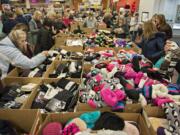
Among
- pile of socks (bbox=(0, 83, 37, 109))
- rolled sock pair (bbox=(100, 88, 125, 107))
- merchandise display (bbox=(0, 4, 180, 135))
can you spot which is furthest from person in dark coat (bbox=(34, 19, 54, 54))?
rolled sock pair (bbox=(100, 88, 125, 107))

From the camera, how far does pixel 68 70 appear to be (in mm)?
3057

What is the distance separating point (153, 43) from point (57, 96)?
1991 mm

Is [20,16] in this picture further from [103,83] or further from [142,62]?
[103,83]

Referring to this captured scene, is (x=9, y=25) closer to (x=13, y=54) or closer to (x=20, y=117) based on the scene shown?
(x=13, y=54)

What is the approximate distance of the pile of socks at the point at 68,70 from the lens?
2.86 meters

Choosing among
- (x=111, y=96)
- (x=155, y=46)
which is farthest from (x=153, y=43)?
(x=111, y=96)

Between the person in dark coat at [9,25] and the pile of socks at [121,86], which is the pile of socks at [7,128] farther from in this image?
the person in dark coat at [9,25]

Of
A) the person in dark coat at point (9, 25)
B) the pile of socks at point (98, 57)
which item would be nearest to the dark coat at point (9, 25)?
the person in dark coat at point (9, 25)

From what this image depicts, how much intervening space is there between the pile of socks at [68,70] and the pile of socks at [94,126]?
1.15 meters

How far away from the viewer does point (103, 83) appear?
2209mm

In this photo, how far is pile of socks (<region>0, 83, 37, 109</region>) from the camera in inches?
86.0

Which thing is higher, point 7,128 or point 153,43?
point 153,43

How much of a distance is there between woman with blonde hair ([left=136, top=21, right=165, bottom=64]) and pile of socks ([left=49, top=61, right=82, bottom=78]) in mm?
1159

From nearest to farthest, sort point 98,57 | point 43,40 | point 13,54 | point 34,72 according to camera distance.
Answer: point 13,54
point 34,72
point 98,57
point 43,40
